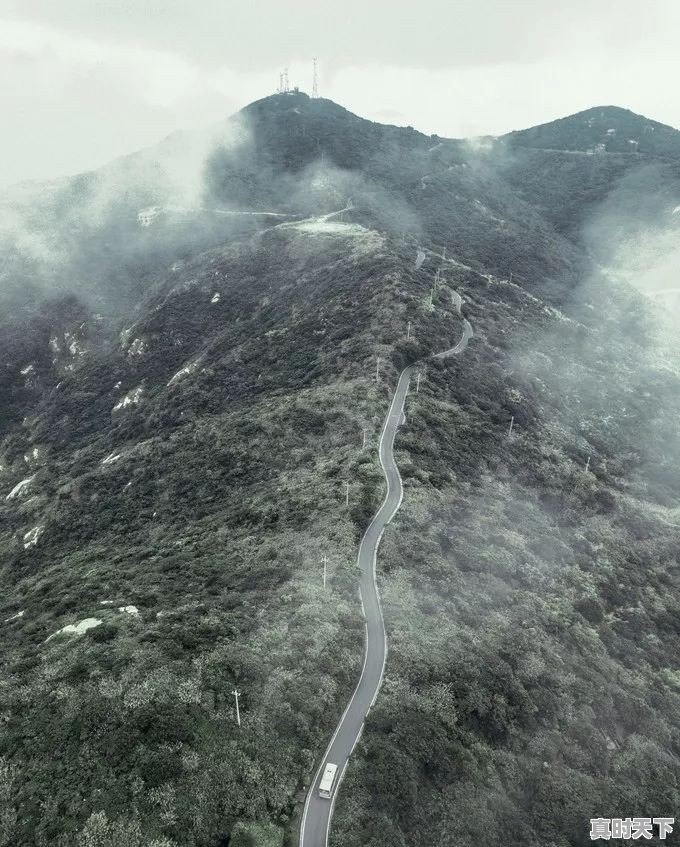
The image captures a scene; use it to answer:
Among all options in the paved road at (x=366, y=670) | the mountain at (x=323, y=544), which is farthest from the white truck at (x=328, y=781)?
the mountain at (x=323, y=544)

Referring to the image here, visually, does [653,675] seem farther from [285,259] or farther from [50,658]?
[285,259]

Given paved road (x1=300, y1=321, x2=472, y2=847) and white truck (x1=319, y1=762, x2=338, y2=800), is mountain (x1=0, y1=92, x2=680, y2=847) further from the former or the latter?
white truck (x1=319, y1=762, x2=338, y2=800)

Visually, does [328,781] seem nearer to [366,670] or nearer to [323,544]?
[366,670]

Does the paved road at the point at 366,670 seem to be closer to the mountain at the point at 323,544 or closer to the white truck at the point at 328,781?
the white truck at the point at 328,781

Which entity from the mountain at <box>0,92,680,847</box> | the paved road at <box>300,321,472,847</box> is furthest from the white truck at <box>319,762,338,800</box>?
the mountain at <box>0,92,680,847</box>

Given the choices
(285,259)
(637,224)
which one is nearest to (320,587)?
(285,259)
